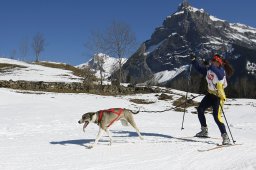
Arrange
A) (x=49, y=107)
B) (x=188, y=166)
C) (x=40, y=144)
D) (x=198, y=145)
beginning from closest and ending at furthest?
(x=188, y=166)
(x=198, y=145)
(x=40, y=144)
(x=49, y=107)

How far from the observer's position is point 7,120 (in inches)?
776

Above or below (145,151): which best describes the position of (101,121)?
above

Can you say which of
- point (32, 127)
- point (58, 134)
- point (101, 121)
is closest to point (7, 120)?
point (32, 127)

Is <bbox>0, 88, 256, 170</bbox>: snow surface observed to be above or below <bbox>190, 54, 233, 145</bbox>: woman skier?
below

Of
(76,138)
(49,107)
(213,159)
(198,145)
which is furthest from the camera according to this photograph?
(49,107)

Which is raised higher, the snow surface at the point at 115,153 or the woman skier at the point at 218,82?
the woman skier at the point at 218,82

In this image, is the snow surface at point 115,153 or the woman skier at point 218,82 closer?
Answer: the snow surface at point 115,153

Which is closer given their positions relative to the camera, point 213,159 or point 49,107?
point 213,159

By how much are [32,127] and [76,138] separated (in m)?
4.77

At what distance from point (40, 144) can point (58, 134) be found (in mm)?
2923

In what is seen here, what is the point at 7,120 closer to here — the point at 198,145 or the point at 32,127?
the point at 32,127

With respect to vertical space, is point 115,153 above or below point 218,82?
below

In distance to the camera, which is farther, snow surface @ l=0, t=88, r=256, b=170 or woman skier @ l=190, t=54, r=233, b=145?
woman skier @ l=190, t=54, r=233, b=145

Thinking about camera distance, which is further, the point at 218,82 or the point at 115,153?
the point at 218,82
